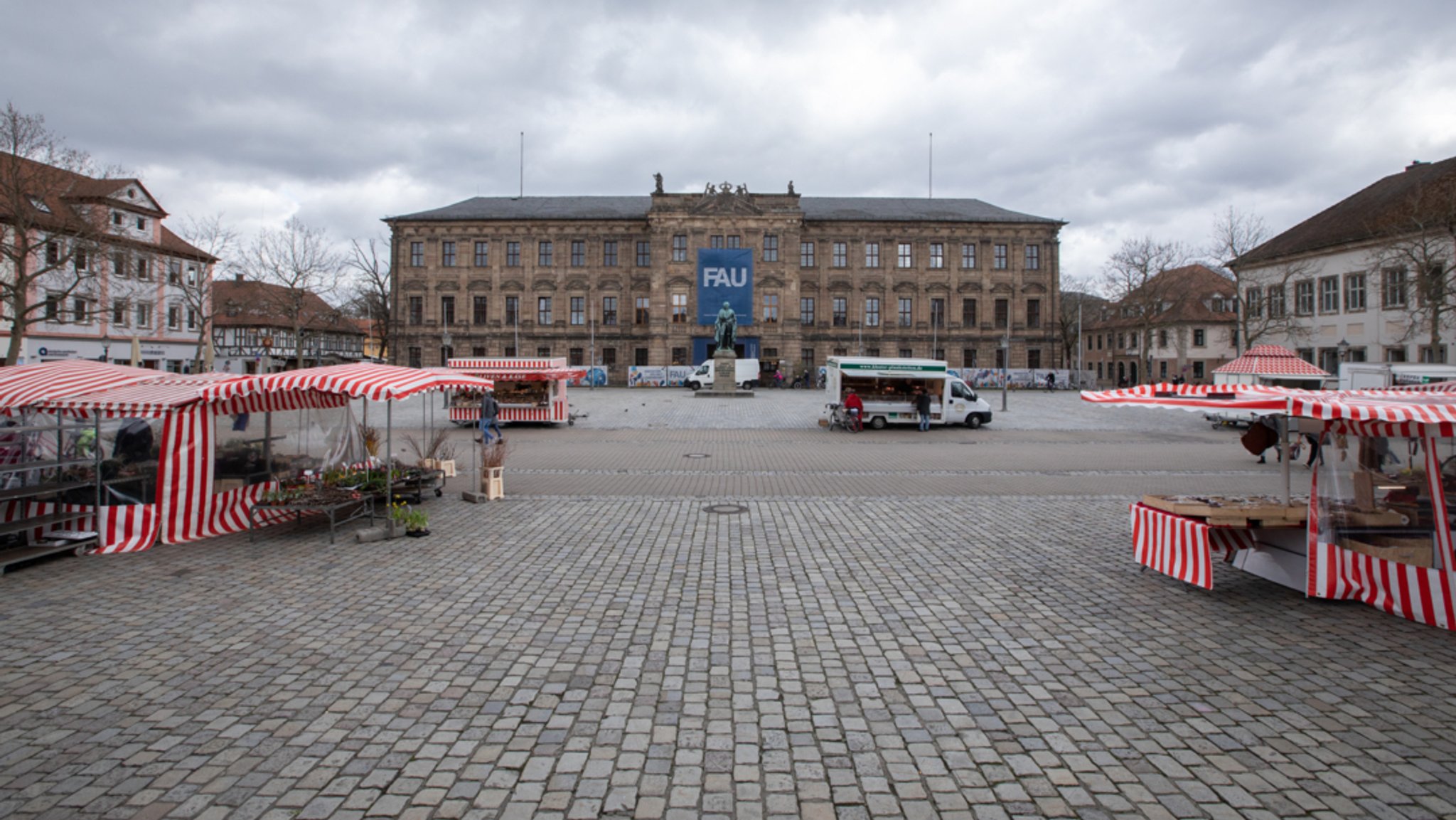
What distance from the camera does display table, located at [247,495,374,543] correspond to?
959cm

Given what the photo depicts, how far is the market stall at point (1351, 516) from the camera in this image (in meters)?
6.27

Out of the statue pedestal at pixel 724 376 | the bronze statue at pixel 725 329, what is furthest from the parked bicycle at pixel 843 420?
the bronze statue at pixel 725 329

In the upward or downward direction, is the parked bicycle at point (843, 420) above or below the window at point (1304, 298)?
below

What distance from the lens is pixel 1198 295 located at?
66.3m

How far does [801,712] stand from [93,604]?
654cm

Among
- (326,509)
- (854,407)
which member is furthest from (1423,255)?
(326,509)

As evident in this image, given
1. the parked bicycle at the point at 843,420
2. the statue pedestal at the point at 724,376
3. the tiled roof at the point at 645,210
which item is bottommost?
the parked bicycle at the point at 843,420

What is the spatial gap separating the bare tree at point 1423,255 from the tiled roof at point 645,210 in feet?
96.7

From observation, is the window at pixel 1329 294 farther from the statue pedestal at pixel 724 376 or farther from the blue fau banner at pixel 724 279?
the blue fau banner at pixel 724 279

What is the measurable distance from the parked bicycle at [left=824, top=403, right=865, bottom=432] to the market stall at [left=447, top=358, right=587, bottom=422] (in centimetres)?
956

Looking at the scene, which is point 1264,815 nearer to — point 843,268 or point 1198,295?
point 843,268

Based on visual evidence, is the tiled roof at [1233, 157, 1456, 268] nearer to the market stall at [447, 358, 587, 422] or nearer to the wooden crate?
the wooden crate

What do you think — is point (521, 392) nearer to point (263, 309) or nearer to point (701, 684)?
point (701, 684)

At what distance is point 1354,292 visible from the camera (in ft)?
138
